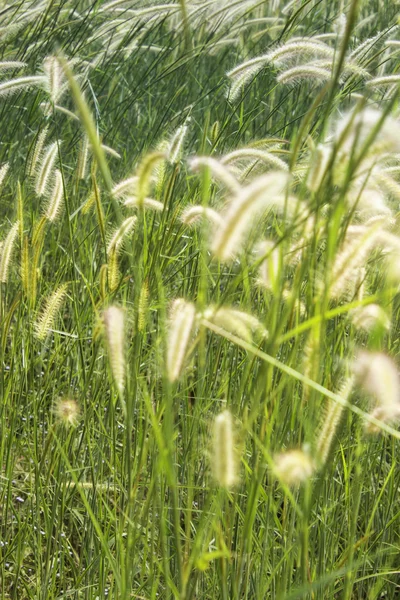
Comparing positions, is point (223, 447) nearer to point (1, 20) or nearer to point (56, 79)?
point (56, 79)

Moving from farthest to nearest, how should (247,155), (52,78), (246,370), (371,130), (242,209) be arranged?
(52,78)
(247,155)
(246,370)
(371,130)
(242,209)

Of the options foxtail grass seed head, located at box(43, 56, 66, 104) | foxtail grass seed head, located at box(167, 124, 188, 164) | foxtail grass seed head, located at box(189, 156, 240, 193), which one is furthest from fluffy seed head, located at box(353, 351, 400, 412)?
foxtail grass seed head, located at box(43, 56, 66, 104)

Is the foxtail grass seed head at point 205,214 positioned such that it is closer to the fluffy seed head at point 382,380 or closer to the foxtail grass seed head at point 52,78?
the fluffy seed head at point 382,380

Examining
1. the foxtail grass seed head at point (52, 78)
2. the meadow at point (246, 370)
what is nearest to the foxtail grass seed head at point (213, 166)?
the meadow at point (246, 370)

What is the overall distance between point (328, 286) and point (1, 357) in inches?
37.0

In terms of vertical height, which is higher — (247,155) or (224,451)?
(247,155)

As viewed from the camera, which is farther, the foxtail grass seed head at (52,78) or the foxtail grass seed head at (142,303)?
the foxtail grass seed head at (52,78)

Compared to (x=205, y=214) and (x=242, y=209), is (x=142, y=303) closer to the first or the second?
(x=205, y=214)

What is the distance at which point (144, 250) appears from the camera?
1320 millimetres

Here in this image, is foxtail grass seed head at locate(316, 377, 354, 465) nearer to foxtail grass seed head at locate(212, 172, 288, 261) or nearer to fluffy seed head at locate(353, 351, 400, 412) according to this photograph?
fluffy seed head at locate(353, 351, 400, 412)

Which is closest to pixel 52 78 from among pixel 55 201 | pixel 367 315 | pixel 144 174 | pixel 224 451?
pixel 55 201

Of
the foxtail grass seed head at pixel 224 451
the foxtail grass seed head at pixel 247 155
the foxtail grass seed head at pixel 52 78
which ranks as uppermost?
the foxtail grass seed head at pixel 52 78

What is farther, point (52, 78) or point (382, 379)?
point (52, 78)

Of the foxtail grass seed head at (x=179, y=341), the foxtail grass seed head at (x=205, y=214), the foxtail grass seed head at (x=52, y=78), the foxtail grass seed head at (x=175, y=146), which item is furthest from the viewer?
the foxtail grass seed head at (x=52, y=78)
